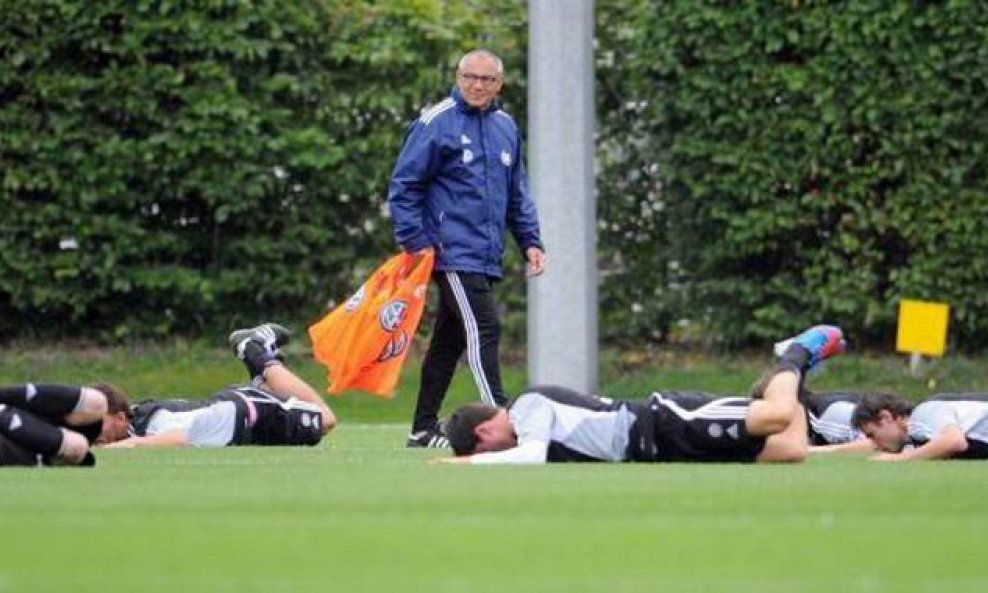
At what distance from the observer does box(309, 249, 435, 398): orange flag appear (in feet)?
51.3

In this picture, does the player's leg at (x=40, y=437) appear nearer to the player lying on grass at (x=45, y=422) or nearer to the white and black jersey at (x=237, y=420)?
the player lying on grass at (x=45, y=422)

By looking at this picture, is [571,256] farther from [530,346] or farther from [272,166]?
[272,166]

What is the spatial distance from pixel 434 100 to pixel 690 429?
865 cm

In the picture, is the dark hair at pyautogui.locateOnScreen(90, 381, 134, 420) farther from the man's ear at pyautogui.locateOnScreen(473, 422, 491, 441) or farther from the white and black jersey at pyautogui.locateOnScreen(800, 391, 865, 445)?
the white and black jersey at pyautogui.locateOnScreen(800, 391, 865, 445)

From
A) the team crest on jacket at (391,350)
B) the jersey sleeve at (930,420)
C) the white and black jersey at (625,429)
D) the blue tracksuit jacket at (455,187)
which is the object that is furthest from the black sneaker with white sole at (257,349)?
the jersey sleeve at (930,420)

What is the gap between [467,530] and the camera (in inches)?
391

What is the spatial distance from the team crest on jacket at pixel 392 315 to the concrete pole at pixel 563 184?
4.51m

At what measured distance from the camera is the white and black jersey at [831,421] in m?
15.2

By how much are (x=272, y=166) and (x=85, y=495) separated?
1029 centimetres

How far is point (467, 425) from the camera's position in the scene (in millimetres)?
13180

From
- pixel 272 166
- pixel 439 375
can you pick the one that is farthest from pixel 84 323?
pixel 439 375

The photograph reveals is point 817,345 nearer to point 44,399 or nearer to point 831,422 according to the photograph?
point 831,422

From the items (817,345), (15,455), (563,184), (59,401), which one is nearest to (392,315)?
(817,345)

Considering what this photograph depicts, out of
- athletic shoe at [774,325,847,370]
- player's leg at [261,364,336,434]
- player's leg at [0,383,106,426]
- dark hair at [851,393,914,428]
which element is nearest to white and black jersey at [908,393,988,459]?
dark hair at [851,393,914,428]
